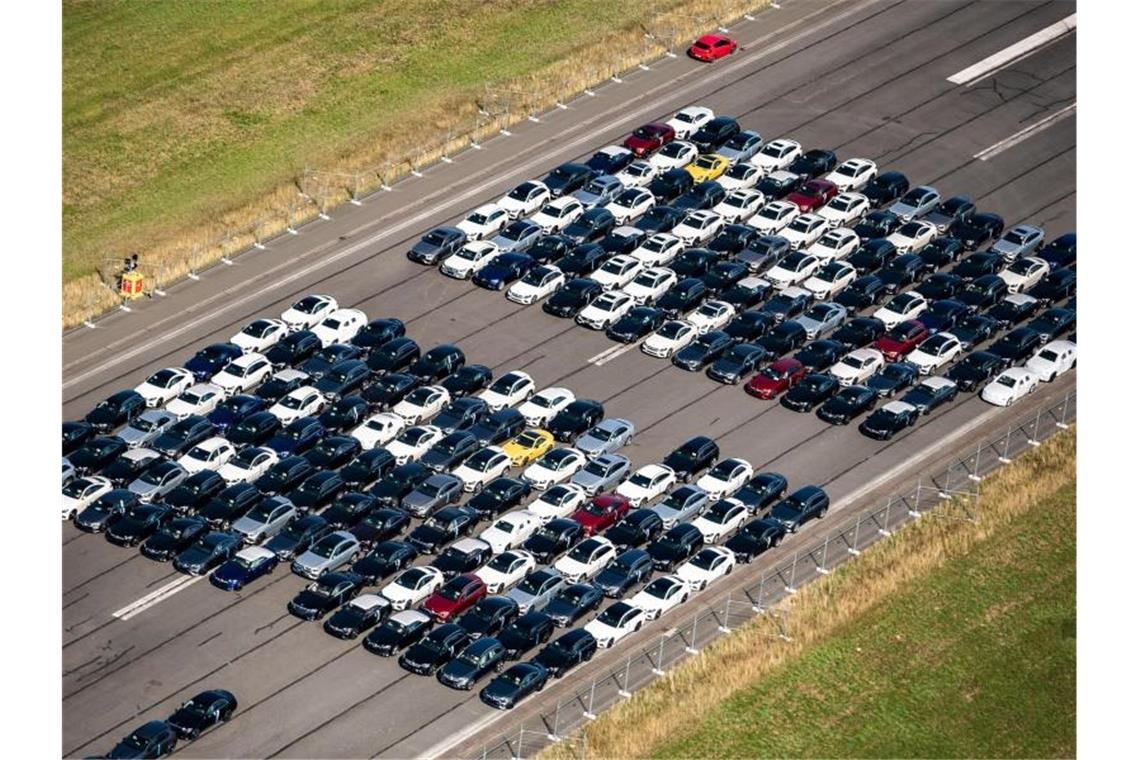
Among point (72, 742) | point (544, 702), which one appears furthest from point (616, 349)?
point (72, 742)

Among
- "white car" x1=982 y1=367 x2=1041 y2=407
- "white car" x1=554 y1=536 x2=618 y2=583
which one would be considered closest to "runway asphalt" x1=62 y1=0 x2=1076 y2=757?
"white car" x1=982 y1=367 x2=1041 y2=407

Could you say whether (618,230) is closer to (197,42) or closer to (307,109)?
(307,109)

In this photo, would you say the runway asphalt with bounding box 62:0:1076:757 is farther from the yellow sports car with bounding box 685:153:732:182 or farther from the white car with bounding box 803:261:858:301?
the white car with bounding box 803:261:858:301

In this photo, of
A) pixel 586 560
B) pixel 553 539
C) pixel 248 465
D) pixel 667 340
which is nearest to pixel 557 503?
pixel 553 539

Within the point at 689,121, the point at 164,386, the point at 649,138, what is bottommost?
the point at 164,386

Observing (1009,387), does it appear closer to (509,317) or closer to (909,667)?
(909,667)

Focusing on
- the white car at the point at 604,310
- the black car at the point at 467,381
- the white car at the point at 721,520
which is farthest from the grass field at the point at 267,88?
the white car at the point at 721,520

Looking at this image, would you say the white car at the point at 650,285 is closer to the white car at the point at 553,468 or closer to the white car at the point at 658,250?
the white car at the point at 658,250
